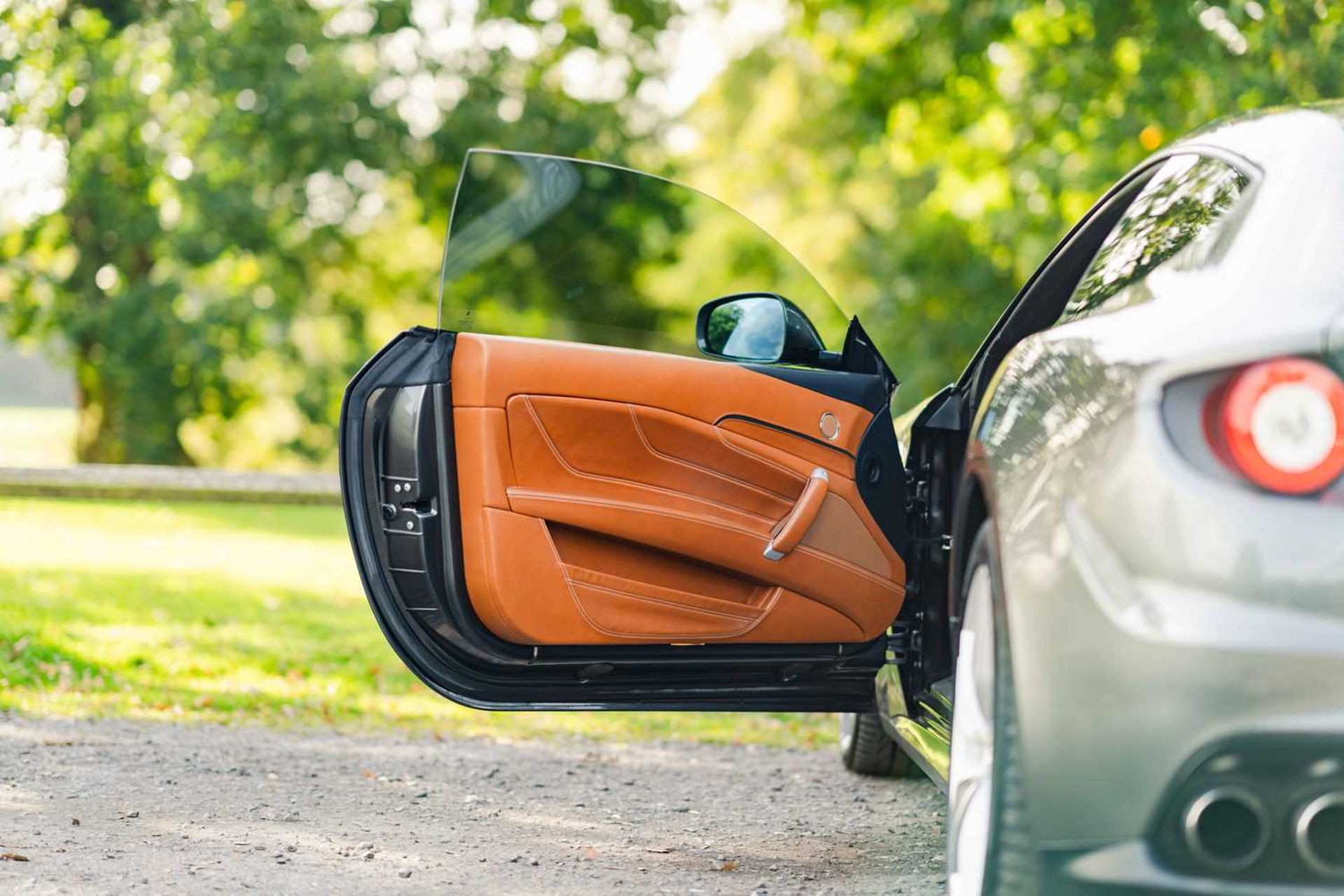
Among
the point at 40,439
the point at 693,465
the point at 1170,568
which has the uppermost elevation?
the point at 1170,568

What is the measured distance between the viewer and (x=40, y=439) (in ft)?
109

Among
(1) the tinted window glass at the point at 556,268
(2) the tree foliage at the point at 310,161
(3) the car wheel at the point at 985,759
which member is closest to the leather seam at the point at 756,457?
(1) the tinted window glass at the point at 556,268

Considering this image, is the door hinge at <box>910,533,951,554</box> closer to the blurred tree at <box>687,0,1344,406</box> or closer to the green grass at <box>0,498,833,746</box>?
the blurred tree at <box>687,0,1344,406</box>

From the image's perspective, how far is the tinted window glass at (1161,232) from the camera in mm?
2615

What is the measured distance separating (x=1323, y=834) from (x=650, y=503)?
6.85ft

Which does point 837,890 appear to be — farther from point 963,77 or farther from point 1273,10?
point 963,77

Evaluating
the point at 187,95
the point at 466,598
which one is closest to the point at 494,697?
the point at 466,598

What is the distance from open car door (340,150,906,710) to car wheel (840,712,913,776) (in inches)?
46.2

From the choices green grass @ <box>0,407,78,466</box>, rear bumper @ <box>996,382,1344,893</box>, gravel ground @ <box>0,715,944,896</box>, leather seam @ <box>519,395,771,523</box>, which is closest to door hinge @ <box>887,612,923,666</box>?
leather seam @ <box>519,395,771,523</box>

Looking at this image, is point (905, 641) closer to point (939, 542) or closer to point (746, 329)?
point (939, 542)

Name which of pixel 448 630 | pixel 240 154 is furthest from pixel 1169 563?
pixel 240 154

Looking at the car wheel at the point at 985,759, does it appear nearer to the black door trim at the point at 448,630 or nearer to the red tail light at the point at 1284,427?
the red tail light at the point at 1284,427

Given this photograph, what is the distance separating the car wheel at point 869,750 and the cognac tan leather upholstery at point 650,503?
4.27 feet

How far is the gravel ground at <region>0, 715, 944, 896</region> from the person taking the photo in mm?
3820
